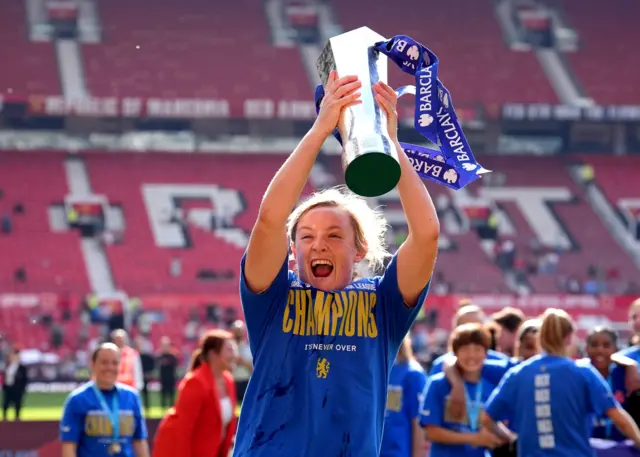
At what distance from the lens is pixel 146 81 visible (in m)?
41.2

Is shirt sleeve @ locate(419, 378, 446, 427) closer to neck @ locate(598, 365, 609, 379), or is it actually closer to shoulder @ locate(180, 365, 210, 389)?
neck @ locate(598, 365, 609, 379)

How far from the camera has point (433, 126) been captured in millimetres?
3459

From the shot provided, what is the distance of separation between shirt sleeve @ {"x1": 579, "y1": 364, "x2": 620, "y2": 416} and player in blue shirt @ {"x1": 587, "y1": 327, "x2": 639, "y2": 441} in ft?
2.77

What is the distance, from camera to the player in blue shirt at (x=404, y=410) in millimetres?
8367

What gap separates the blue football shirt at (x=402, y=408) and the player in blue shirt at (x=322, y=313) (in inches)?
203

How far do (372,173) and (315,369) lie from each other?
63 centimetres

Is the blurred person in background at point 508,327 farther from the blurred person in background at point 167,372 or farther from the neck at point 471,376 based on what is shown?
the blurred person in background at point 167,372

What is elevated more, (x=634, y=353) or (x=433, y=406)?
(x=634, y=353)

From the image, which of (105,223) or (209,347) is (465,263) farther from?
(209,347)

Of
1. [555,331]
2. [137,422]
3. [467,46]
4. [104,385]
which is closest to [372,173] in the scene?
[555,331]

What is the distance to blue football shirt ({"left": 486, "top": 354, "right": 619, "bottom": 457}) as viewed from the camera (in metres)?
6.53

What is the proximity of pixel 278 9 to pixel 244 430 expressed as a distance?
4133 centimetres

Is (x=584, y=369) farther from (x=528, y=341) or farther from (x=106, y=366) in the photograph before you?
(x=106, y=366)

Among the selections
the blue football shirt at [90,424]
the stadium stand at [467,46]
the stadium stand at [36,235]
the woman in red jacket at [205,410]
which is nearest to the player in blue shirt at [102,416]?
the blue football shirt at [90,424]
